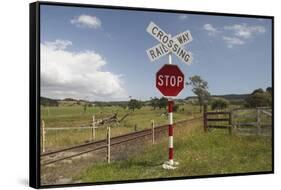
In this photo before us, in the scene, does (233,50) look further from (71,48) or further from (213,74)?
(71,48)

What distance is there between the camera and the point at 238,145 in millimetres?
8594

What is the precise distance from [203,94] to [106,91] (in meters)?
1.30

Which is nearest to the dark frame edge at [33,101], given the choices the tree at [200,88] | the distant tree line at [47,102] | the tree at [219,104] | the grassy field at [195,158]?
the distant tree line at [47,102]

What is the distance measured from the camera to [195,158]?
823cm

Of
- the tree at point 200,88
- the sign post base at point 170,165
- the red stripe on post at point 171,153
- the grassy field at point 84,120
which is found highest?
the tree at point 200,88

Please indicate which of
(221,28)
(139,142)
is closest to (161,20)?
(221,28)

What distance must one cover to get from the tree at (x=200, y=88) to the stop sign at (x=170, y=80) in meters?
0.13

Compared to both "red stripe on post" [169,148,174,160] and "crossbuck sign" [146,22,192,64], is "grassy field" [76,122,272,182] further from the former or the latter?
"crossbuck sign" [146,22,192,64]

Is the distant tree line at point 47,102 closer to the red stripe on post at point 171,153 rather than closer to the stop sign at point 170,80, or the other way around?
the stop sign at point 170,80

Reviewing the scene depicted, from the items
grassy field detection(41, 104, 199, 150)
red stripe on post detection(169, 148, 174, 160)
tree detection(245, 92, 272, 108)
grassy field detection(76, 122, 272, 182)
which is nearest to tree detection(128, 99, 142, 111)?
grassy field detection(41, 104, 199, 150)

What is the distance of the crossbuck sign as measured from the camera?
26.0 ft

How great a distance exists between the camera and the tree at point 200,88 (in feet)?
26.8

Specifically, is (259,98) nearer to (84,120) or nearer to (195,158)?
(195,158)

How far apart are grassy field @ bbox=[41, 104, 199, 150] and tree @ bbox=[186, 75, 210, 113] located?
0.88 ft
